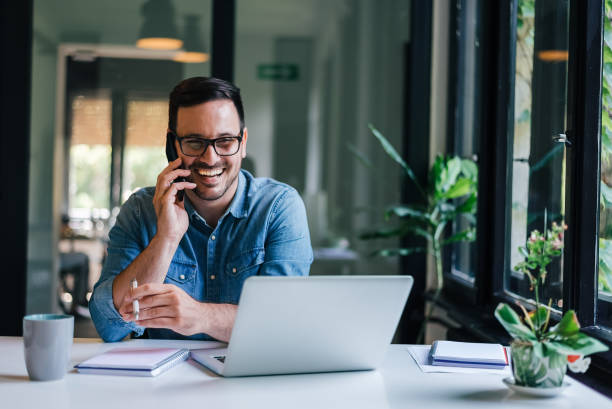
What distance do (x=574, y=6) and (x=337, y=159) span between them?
201 cm

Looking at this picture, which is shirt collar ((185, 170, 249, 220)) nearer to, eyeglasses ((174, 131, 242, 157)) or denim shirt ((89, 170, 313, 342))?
denim shirt ((89, 170, 313, 342))

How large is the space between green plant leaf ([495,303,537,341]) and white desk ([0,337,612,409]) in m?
0.12

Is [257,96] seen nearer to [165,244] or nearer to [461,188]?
[461,188]

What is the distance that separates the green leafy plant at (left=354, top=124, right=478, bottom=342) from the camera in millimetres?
3215

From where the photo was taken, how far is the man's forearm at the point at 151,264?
1.91 m

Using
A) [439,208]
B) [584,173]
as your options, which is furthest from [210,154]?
[439,208]

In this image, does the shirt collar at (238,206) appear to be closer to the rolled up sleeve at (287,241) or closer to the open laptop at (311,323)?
the rolled up sleeve at (287,241)

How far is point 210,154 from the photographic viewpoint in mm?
2092

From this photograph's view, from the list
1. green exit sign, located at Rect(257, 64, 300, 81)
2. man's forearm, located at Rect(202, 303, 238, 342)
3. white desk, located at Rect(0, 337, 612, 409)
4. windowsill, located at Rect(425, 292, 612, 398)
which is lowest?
windowsill, located at Rect(425, 292, 612, 398)

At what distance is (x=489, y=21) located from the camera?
2902mm

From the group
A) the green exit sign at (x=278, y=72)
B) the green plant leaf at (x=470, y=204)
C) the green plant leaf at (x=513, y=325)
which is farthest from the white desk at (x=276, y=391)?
the green exit sign at (x=278, y=72)

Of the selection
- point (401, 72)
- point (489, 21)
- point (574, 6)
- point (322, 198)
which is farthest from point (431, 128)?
point (574, 6)

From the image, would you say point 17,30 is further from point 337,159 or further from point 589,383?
point 589,383

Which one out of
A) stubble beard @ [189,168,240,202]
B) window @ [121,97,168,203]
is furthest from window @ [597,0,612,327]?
window @ [121,97,168,203]
